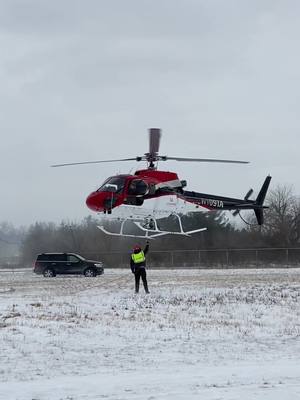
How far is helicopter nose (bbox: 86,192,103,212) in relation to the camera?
26422 mm

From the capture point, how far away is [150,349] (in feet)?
38.5

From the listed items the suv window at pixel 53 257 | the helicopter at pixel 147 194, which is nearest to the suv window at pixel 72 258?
the suv window at pixel 53 257

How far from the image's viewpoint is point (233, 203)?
29.7m

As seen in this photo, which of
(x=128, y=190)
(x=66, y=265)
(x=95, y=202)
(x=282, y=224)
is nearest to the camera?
(x=95, y=202)

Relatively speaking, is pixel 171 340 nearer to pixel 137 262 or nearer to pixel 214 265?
pixel 137 262

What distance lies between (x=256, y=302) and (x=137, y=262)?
5.78 metres

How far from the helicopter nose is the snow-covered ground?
7566 mm

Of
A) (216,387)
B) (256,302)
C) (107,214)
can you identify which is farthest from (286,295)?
(216,387)

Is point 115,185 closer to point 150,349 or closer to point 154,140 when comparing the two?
point 154,140

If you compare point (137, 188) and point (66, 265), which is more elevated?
point (137, 188)

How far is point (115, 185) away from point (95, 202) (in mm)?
1121

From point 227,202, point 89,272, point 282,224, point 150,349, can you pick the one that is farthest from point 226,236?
point 150,349

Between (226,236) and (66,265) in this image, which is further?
(226,236)

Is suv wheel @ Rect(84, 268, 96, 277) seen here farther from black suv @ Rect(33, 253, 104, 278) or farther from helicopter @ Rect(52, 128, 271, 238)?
helicopter @ Rect(52, 128, 271, 238)
